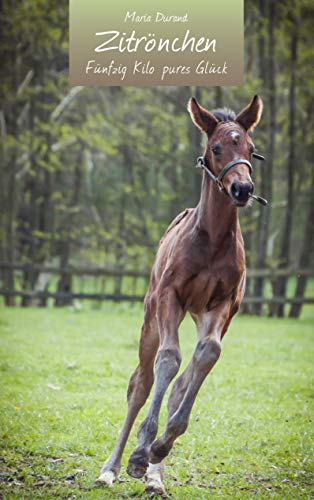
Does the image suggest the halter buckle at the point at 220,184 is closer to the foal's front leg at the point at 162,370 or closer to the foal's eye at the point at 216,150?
the foal's eye at the point at 216,150

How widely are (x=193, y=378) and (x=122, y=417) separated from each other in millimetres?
2161

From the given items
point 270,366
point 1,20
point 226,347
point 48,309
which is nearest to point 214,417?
point 270,366

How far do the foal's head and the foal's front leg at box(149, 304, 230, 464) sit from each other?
562 millimetres

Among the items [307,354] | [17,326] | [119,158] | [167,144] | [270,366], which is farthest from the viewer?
[119,158]

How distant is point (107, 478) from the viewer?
375cm

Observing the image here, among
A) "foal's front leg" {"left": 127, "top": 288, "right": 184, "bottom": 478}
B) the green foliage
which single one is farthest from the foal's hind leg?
the green foliage

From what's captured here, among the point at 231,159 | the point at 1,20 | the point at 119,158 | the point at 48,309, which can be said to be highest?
the point at 1,20

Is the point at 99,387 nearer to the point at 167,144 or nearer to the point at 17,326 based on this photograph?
the point at 17,326

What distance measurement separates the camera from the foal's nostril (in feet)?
10.2

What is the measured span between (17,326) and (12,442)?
5.53m

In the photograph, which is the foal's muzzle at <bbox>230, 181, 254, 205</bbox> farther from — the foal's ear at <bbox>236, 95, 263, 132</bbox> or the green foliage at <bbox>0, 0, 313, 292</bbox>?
the green foliage at <bbox>0, 0, 313, 292</bbox>

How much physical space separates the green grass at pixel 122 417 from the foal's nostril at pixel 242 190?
4.97 ft

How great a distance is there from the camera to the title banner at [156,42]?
4500 mm

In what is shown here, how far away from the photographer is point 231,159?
10.7ft
